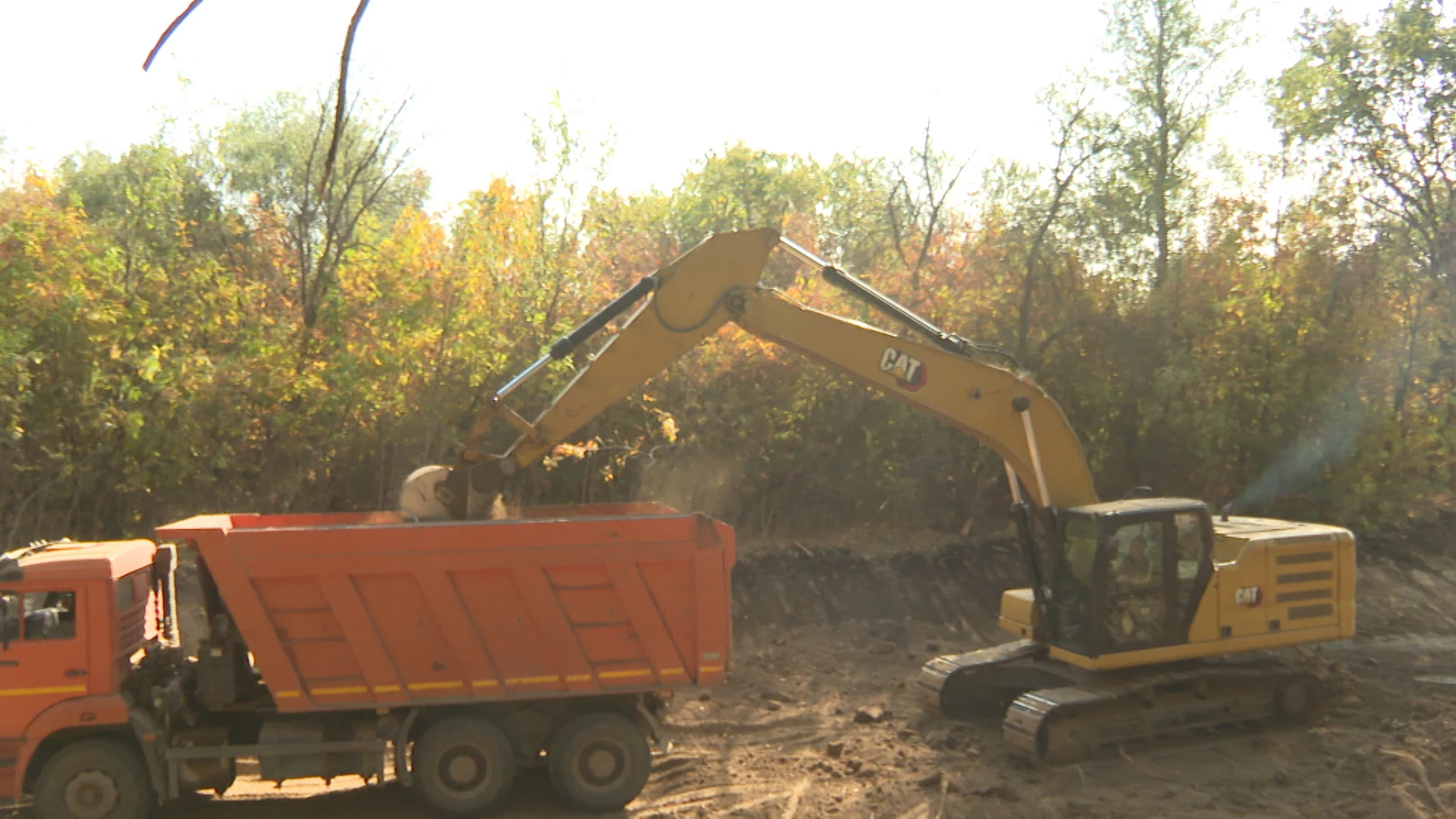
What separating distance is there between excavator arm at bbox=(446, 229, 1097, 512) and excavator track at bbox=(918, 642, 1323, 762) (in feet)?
4.90

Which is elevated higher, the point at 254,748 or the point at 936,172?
the point at 936,172

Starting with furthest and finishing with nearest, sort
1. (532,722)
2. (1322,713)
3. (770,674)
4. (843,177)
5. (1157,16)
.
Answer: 1. (843,177)
2. (1157,16)
3. (770,674)
4. (1322,713)
5. (532,722)

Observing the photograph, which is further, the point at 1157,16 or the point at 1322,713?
the point at 1157,16

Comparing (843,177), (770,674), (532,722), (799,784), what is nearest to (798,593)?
(770,674)

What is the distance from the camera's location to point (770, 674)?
11.6 m

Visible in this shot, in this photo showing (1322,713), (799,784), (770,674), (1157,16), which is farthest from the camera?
(1157,16)

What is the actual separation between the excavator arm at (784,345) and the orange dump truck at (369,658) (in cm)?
104

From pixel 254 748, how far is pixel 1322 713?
28.1 feet

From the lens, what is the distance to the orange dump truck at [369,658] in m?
7.05

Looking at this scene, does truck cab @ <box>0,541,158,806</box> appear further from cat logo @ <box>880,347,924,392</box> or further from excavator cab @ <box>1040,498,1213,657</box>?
excavator cab @ <box>1040,498,1213,657</box>

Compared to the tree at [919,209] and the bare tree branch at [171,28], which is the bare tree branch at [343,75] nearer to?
the bare tree branch at [171,28]

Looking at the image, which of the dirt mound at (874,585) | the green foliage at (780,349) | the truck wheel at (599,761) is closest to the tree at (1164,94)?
the green foliage at (780,349)

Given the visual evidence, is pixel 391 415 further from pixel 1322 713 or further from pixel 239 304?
pixel 1322 713

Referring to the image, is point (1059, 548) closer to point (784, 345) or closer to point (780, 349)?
point (784, 345)
